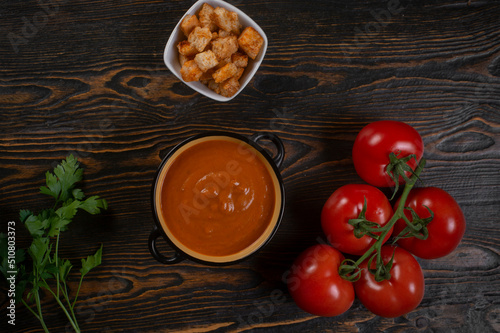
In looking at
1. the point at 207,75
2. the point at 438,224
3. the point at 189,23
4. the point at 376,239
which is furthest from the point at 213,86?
the point at 438,224

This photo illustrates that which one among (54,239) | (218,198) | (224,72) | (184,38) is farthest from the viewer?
(54,239)

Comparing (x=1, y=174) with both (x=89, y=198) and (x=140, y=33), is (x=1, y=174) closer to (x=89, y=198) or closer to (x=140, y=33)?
(x=89, y=198)

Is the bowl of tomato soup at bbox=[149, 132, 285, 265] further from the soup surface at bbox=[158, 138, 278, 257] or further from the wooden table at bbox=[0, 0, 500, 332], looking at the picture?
the wooden table at bbox=[0, 0, 500, 332]

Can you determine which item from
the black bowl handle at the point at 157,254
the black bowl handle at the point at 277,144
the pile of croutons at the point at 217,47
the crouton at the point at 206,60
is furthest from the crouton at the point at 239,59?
the black bowl handle at the point at 157,254

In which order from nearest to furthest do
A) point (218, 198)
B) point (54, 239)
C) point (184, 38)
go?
point (218, 198) < point (184, 38) < point (54, 239)

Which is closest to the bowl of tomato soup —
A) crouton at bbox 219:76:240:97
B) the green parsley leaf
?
crouton at bbox 219:76:240:97

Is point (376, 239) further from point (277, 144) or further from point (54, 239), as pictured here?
point (54, 239)

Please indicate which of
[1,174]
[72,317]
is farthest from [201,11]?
[72,317]

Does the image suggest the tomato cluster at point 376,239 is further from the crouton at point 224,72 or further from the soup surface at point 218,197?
the crouton at point 224,72
